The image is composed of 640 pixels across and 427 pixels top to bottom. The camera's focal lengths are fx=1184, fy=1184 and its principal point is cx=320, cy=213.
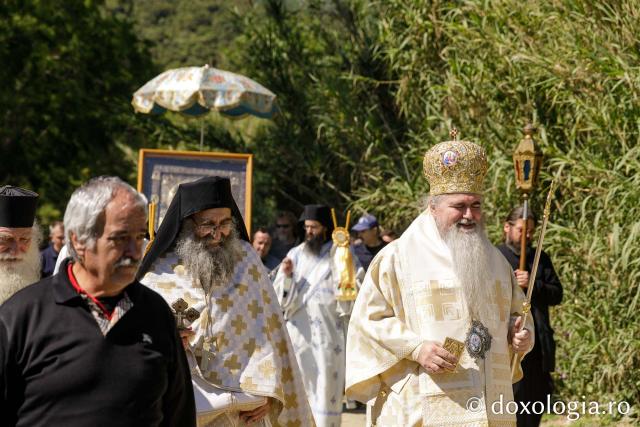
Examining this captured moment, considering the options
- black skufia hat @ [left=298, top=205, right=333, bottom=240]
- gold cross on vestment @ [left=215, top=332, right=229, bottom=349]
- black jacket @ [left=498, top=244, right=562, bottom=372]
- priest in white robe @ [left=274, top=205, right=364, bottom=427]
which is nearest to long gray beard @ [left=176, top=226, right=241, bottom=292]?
gold cross on vestment @ [left=215, top=332, right=229, bottom=349]

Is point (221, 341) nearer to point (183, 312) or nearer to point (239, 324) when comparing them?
point (239, 324)

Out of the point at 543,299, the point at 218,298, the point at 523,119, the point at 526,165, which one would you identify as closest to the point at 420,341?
the point at 218,298

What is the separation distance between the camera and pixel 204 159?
10.6m

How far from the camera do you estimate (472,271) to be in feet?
18.6

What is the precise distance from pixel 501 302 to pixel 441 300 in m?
0.33

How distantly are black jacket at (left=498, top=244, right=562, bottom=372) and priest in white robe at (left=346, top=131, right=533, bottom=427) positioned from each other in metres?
2.35

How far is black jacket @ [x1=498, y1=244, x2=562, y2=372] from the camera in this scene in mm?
8203

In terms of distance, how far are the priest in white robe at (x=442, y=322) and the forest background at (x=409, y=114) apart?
154 inches

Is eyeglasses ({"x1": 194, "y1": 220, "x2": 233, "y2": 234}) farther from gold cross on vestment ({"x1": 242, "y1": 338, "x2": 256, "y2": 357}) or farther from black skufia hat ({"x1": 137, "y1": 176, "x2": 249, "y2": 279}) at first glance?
gold cross on vestment ({"x1": 242, "y1": 338, "x2": 256, "y2": 357})

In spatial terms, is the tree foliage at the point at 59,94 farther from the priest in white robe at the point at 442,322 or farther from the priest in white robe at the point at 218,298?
the priest in white robe at the point at 442,322

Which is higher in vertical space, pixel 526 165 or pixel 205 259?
pixel 526 165

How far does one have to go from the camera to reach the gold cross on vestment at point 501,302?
5.74m

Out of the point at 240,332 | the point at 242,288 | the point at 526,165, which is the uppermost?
the point at 526,165

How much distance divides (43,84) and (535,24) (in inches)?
630
